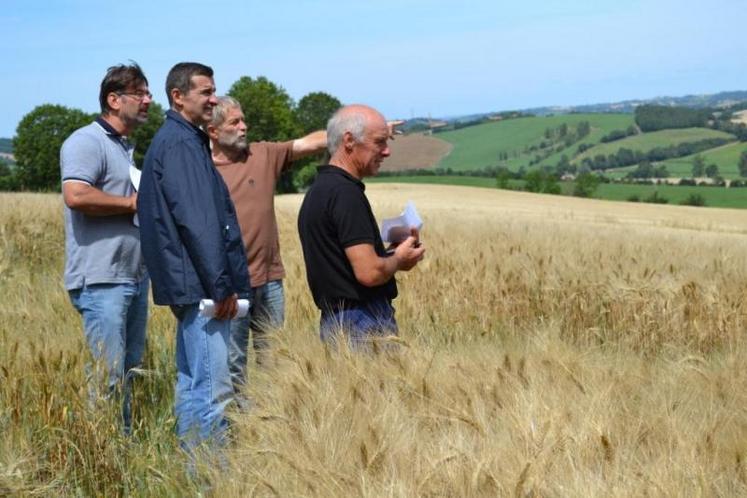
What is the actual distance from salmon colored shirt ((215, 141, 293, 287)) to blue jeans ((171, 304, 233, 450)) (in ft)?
3.17

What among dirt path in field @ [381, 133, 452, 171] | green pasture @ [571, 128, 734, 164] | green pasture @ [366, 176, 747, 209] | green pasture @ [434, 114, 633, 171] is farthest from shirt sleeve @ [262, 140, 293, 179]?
green pasture @ [571, 128, 734, 164]

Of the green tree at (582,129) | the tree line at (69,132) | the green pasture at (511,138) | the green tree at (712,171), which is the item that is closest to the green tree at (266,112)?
the tree line at (69,132)

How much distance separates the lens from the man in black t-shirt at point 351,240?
139 inches

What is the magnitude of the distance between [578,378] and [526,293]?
3.07m

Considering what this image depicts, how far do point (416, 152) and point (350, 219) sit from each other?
78118 millimetres

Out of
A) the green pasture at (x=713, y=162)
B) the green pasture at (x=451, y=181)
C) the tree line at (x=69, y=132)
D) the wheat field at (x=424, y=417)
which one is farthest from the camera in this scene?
the green pasture at (x=713, y=162)

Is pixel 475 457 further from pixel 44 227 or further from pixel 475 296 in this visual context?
pixel 44 227

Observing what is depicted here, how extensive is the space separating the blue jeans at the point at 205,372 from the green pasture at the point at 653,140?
86.7m

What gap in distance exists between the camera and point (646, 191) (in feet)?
174

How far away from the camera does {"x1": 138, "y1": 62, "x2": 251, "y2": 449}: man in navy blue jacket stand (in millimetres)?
3367

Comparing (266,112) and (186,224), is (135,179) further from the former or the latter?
(266,112)

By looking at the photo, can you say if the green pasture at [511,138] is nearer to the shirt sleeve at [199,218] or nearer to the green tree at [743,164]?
the green tree at [743,164]

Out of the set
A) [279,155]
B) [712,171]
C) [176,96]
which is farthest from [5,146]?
[176,96]

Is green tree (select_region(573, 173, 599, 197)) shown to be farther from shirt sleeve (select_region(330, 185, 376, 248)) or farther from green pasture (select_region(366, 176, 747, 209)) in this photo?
shirt sleeve (select_region(330, 185, 376, 248))
